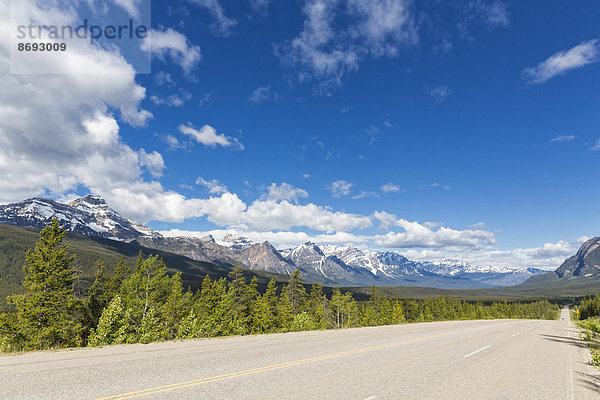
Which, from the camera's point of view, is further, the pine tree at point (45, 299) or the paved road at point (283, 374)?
the pine tree at point (45, 299)

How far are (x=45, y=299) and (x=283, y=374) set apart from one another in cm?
2486

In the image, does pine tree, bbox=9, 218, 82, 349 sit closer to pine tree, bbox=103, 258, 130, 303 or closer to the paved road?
pine tree, bbox=103, 258, 130, 303

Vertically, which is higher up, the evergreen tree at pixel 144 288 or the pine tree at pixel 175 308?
the evergreen tree at pixel 144 288

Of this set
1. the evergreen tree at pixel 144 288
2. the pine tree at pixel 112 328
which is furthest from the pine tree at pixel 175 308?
the pine tree at pixel 112 328

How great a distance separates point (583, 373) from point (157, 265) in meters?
38.6

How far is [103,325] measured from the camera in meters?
17.9

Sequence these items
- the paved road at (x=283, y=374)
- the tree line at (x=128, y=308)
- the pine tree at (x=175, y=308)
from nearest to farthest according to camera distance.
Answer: the paved road at (x=283, y=374)
the tree line at (x=128, y=308)
the pine tree at (x=175, y=308)

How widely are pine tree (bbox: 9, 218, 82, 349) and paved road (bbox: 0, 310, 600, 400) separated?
16086 mm

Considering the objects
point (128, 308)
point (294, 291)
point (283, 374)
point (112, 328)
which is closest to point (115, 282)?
point (128, 308)

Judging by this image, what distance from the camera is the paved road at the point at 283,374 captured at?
7990 millimetres

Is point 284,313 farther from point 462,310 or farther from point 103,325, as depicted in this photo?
point 462,310

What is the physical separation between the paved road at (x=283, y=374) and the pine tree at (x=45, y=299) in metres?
16.1

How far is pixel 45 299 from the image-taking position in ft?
80.5

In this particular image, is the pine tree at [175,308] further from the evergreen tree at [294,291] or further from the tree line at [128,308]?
the evergreen tree at [294,291]
